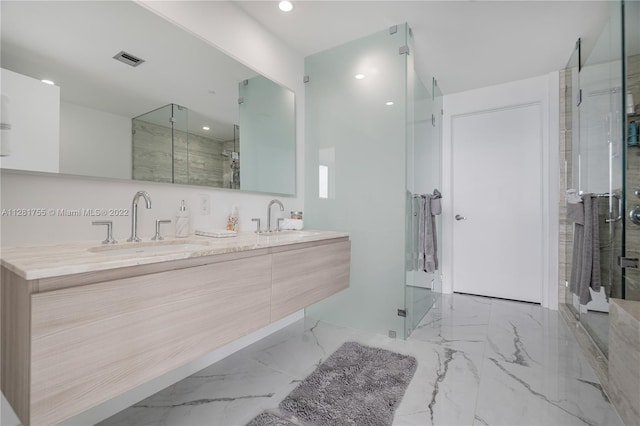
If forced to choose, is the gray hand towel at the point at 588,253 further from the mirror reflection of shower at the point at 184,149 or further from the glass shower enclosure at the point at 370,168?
the mirror reflection of shower at the point at 184,149

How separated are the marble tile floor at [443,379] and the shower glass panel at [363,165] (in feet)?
0.88

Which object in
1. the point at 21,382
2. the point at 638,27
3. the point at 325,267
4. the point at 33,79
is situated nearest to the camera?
the point at 21,382

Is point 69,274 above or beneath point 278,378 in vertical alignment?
above

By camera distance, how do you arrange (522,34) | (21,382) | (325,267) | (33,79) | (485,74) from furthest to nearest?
(485,74)
(522,34)
(325,267)
(33,79)
(21,382)

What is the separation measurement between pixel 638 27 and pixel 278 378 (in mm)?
2776

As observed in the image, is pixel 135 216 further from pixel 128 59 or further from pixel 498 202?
pixel 498 202

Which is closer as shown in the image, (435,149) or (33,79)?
(33,79)

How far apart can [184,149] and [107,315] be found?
1076 millimetres

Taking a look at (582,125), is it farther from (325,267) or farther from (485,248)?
(325,267)

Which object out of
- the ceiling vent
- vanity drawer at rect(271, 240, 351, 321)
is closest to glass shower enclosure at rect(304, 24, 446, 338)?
vanity drawer at rect(271, 240, 351, 321)

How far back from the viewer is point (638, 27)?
1.61m

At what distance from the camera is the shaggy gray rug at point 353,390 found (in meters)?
1.34

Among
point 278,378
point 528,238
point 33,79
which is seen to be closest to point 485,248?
point 528,238

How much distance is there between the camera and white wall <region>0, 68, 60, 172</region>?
3.55 feet
